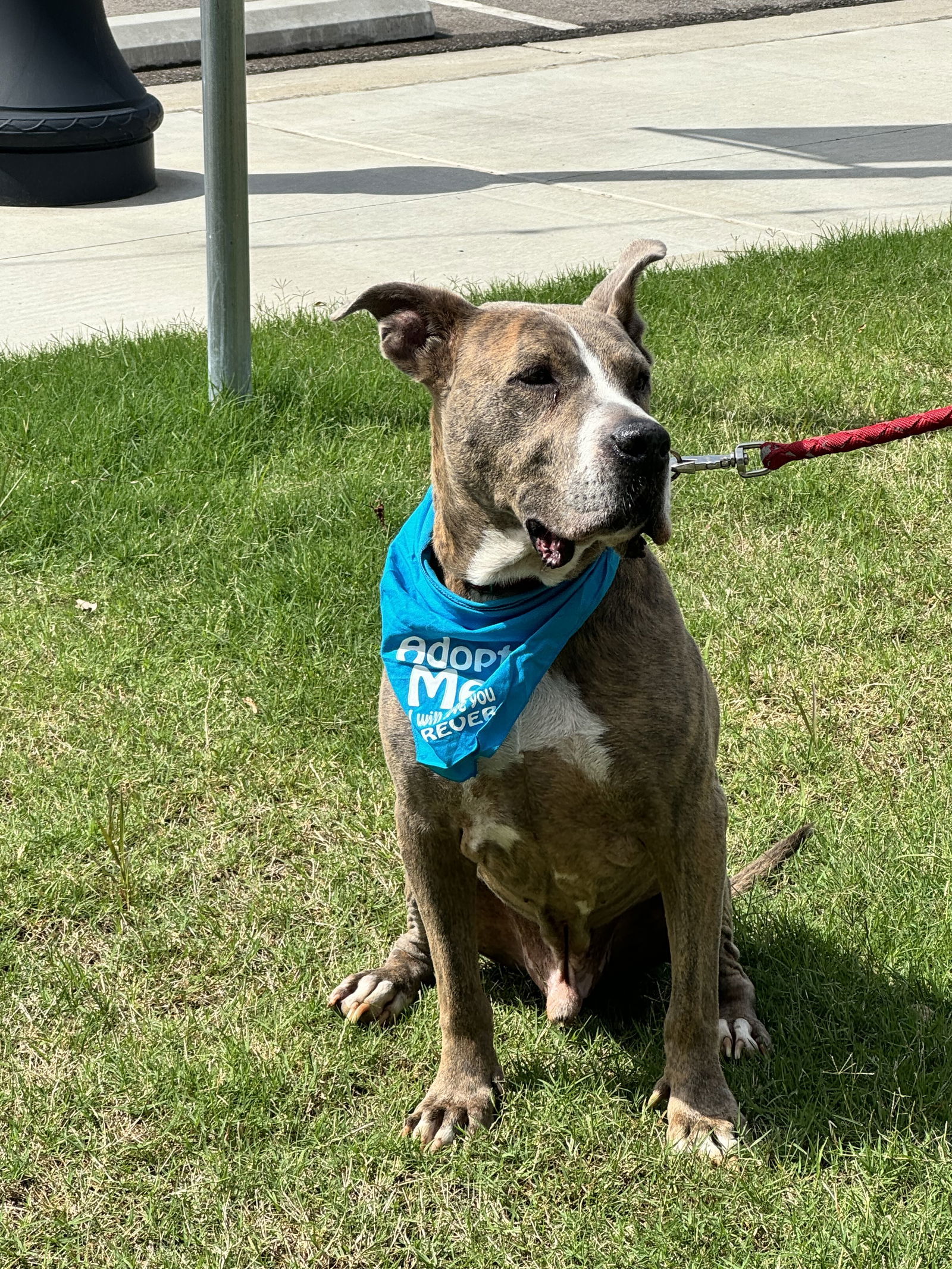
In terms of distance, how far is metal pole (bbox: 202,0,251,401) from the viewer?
5895 mm

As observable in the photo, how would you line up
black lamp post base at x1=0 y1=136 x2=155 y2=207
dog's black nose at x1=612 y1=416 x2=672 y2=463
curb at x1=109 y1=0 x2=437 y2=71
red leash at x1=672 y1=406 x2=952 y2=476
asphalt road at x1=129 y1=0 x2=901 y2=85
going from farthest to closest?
asphalt road at x1=129 y1=0 x2=901 y2=85, curb at x1=109 y1=0 x2=437 y2=71, black lamp post base at x1=0 y1=136 x2=155 y2=207, red leash at x1=672 y1=406 x2=952 y2=476, dog's black nose at x1=612 y1=416 x2=672 y2=463

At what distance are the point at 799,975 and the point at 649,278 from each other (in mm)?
4983

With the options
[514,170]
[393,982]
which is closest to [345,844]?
[393,982]

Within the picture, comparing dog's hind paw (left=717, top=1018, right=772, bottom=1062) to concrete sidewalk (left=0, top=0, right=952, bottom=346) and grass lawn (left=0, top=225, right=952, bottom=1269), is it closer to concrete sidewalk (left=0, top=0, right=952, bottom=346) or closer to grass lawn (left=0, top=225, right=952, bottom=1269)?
grass lawn (left=0, top=225, right=952, bottom=1269)

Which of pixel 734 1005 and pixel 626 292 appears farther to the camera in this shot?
pixel 734 1005

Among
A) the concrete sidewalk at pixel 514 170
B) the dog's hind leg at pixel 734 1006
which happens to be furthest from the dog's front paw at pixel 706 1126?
the concrete sidewalk at pixel 514 170

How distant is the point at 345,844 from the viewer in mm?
4125

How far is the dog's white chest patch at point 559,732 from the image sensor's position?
2.94m

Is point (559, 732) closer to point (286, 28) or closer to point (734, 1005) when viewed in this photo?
point (734, 1005)

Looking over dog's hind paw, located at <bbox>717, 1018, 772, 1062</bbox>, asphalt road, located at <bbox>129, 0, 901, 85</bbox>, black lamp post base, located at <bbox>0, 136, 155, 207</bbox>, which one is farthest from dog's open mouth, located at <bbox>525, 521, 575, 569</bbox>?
asphalt road, located at <bbox>129, 0, 901, 85</bbox>

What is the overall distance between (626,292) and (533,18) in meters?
13.9

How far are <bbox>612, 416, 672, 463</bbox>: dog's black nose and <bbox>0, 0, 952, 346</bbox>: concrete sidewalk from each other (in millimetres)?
5010

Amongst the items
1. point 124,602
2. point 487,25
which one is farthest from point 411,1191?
point 487,25

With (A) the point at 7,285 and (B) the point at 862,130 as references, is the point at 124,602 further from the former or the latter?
(B) the point at 862,130
